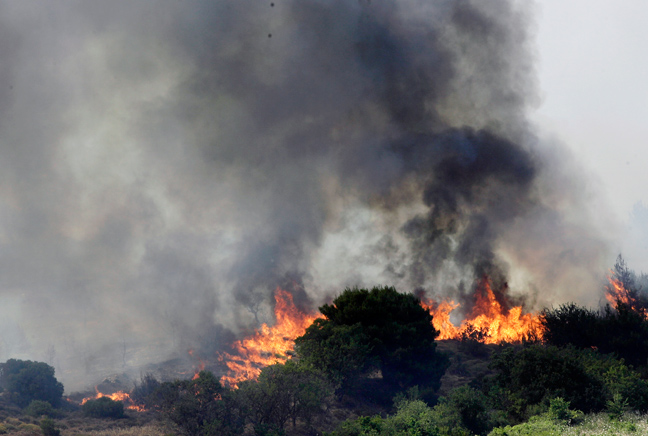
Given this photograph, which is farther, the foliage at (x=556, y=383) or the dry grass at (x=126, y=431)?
the dry grass at (x=126, y=431)

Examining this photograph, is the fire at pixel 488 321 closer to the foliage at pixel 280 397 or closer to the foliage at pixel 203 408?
the foliage at pixel 280 397

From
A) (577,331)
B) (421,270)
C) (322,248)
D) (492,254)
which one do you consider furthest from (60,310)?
(577,331)

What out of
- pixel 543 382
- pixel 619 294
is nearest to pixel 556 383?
pixel 543 382

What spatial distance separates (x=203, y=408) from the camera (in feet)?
75.4

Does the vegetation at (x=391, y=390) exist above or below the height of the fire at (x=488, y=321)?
below

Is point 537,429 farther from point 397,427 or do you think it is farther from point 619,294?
point 619,294

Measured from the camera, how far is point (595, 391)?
2008cm

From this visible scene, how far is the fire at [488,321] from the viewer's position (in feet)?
155

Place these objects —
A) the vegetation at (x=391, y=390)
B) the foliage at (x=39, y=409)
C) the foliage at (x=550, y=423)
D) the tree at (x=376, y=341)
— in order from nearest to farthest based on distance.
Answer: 1. the foliage at (x=550, y=423)
2. the vegetation at (x=391, y=390)
3. the tree at (x=376, y=341)
4. the foliage at (x=39, y=409)

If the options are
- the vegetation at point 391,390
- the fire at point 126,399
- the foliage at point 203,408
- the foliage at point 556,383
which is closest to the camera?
the vegetation at point 391,390

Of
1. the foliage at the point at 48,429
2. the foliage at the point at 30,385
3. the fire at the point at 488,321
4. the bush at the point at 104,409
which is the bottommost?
the foliage at the point at 48,429

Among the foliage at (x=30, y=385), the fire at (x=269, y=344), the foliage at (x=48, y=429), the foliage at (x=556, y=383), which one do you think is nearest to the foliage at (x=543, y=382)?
the foliage at (x=556, y=383)

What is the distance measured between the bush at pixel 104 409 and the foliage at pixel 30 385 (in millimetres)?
4573

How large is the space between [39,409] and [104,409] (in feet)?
15.7
